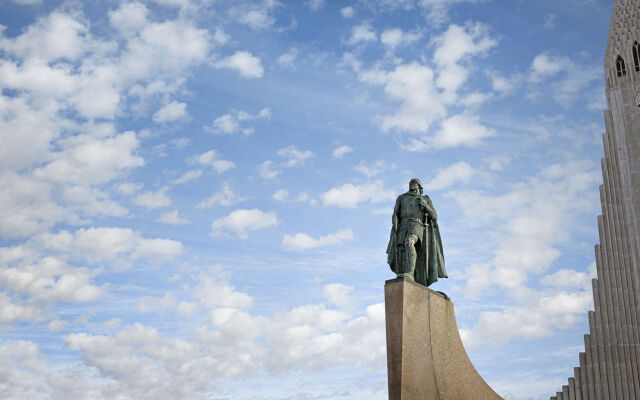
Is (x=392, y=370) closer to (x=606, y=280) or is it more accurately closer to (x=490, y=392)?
(x=490, y=392)

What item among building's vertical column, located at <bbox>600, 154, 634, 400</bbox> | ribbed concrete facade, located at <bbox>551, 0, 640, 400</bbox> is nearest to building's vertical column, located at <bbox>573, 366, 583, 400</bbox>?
ribbed concrete facade, located at <bbox>551, 0, 640, 400</bbox>

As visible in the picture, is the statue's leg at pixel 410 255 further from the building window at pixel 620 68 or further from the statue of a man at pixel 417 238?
the building window at pixel 620 68

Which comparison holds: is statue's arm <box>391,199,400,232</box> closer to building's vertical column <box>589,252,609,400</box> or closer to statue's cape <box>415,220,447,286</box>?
statue's cape <box>415,220,447,286</box>

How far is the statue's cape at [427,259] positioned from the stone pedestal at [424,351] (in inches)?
23.9

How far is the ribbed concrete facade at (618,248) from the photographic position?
35344mm

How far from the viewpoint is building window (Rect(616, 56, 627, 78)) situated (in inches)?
1625

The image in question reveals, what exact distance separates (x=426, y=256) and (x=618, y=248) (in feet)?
86.2

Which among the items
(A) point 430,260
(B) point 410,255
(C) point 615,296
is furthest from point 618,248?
(B) point 410,255

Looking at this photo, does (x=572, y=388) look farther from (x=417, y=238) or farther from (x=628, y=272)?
(x=417, y=238)

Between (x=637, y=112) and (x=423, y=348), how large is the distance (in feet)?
103

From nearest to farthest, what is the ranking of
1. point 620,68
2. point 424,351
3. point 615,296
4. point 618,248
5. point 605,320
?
1. point 424,351
2. point 605,320
3. point 615,296
4. point 618,248
5. point 620,68

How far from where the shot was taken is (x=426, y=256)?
51.4 feet

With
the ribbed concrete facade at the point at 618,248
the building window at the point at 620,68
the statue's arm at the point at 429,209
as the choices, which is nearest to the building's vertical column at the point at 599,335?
the ribbed concrete facade at the point at 618,248

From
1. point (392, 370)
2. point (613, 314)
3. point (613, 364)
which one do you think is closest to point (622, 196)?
point (613, 314)
